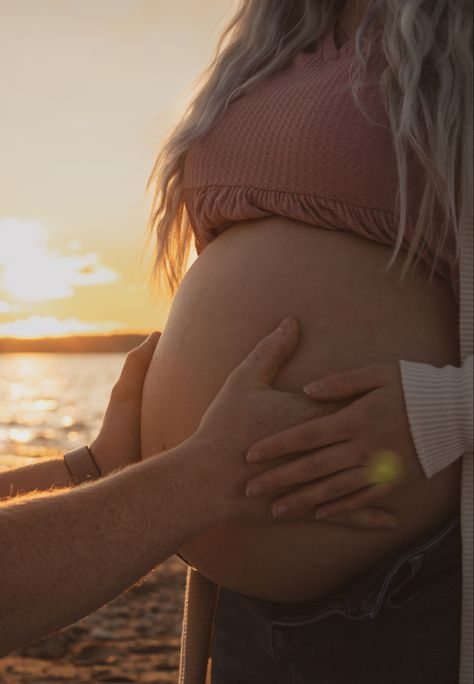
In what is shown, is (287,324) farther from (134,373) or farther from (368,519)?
(134,373)

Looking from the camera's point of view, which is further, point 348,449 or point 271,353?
point 271,353

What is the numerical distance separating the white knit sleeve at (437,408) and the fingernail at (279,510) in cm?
22

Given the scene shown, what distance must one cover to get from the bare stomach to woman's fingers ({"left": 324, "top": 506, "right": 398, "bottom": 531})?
0.03m

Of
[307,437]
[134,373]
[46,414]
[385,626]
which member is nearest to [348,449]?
Answer: [307,437]

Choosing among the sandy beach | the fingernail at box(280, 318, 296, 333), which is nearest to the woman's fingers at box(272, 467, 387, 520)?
the fingernail at box(280, 318, 296, 333)

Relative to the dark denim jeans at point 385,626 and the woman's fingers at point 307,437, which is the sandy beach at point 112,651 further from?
the woman's fingers at point 307,437

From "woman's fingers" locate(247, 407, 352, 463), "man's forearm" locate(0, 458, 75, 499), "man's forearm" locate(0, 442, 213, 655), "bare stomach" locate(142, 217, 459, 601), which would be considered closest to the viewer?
"man's forearm" locate(0, 442, 213, 655)

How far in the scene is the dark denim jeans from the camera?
4.07 feet

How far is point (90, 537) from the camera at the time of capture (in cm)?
105

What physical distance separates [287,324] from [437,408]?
0.29 meters

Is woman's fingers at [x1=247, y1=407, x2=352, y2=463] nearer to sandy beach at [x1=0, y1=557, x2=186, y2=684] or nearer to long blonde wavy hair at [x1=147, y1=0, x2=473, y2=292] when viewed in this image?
long blonde wavy hair at [x1=147, y1=0, x2=473, y2=292]

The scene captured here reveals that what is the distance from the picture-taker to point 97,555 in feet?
3.43

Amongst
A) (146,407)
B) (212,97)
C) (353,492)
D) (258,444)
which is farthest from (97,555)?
(212,97)

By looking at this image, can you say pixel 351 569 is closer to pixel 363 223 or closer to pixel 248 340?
pixel 248 340
